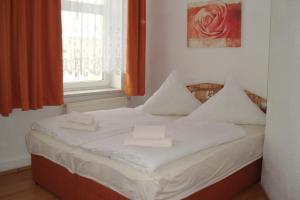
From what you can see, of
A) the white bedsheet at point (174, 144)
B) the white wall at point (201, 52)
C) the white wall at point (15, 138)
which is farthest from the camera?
the white wall at point (201, 52)

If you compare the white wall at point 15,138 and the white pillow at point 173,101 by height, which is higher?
the white pillow at point 173,101

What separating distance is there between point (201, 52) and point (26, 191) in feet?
8.04

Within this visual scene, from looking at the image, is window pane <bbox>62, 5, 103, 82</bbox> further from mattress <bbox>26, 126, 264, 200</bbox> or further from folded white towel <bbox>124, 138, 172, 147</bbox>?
folded white towel <bbox>124, 138, 172, 147</bbox>

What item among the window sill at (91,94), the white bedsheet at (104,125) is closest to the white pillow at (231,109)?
the white bedsheet at (104,125)

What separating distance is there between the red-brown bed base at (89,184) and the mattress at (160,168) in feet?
0.18

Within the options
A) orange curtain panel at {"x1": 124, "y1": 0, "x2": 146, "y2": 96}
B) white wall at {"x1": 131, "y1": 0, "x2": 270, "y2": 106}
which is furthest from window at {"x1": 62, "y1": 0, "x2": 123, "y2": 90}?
white wall at {"x1": 131, "y1": 0, "x2": 270, "y2": 106}

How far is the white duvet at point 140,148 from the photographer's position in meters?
1.96

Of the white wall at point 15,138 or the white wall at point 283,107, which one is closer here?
the white wall at point 283,107

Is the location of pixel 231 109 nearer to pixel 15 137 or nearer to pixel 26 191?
pixel 26 191

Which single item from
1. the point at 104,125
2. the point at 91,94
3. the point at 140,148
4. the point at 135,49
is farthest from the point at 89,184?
the point at 135,49

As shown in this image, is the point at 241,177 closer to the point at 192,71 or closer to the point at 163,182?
the point at 163,182

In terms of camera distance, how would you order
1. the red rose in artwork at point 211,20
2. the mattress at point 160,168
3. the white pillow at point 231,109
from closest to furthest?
the mattress at point 160,168 → the white pillow at point 231,109 → the red rose in artwork at point 211,20

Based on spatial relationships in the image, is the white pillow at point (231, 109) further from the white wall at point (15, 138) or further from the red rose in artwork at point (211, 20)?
the white wall at point (15, 138)

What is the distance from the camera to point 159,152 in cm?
199
